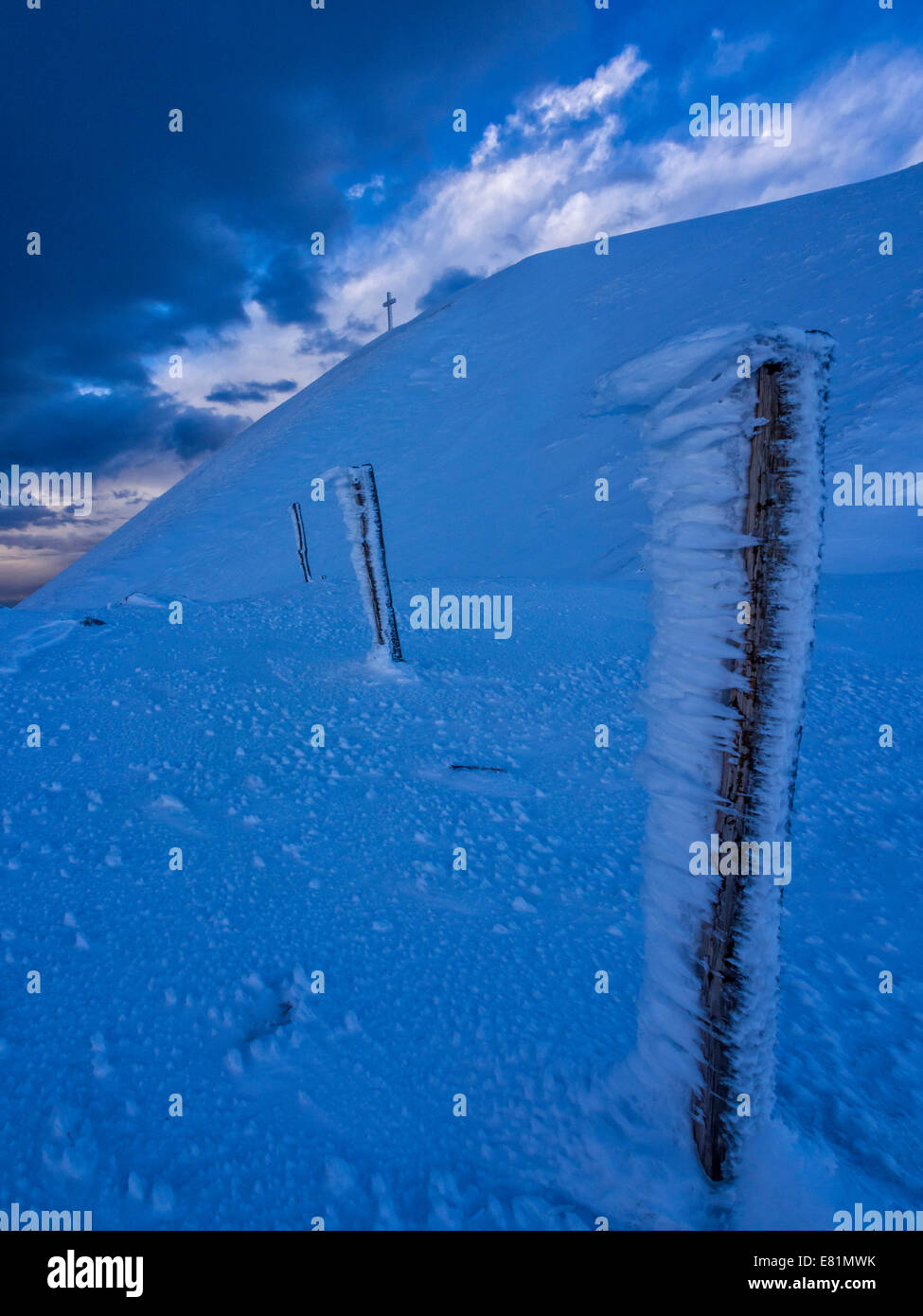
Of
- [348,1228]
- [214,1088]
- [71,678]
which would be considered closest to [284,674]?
[71,678]

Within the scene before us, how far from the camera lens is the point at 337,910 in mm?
2893

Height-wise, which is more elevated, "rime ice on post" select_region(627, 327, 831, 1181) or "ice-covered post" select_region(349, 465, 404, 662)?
"ice-covered post" select_region(349, 465, 404, 662)

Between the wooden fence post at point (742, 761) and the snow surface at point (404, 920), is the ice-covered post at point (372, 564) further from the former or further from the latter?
the wooden fence post at point (742, 761)

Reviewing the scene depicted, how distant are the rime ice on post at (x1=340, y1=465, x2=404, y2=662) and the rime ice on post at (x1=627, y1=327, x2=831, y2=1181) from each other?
4.09 m

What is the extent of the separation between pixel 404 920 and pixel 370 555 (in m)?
3.56

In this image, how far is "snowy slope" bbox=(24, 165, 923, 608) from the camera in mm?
15000

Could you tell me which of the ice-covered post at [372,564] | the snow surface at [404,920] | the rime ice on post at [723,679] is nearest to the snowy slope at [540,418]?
the snow surface at [404,920]

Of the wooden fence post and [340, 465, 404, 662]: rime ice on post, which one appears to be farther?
[340, 465, 404, 662]: rime ice on post

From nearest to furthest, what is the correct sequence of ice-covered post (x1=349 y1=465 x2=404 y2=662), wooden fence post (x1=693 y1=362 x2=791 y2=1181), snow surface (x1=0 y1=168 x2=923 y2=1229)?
1. wooden fence post (x1=693 y1=362 x2=791 y2=1181)
2. snow surface (x1=0 y1=168 x2=923 y2=1229)
3. ice-covered post (x1=349 y1=465 x2=404 y2=662)

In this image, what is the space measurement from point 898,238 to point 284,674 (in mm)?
23512

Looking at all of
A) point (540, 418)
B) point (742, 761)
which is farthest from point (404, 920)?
point (540, 418)

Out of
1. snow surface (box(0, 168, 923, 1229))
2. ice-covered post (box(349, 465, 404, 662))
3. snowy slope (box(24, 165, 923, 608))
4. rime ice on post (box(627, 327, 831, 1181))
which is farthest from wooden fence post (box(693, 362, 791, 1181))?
snowy slope (box(24, 165, 923, 608))

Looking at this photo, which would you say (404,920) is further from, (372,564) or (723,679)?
(372,564)

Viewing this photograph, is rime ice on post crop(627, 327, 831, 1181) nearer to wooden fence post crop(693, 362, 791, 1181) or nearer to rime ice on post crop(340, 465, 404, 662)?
wooden fence post crop(693, 362, 791, 1181)
